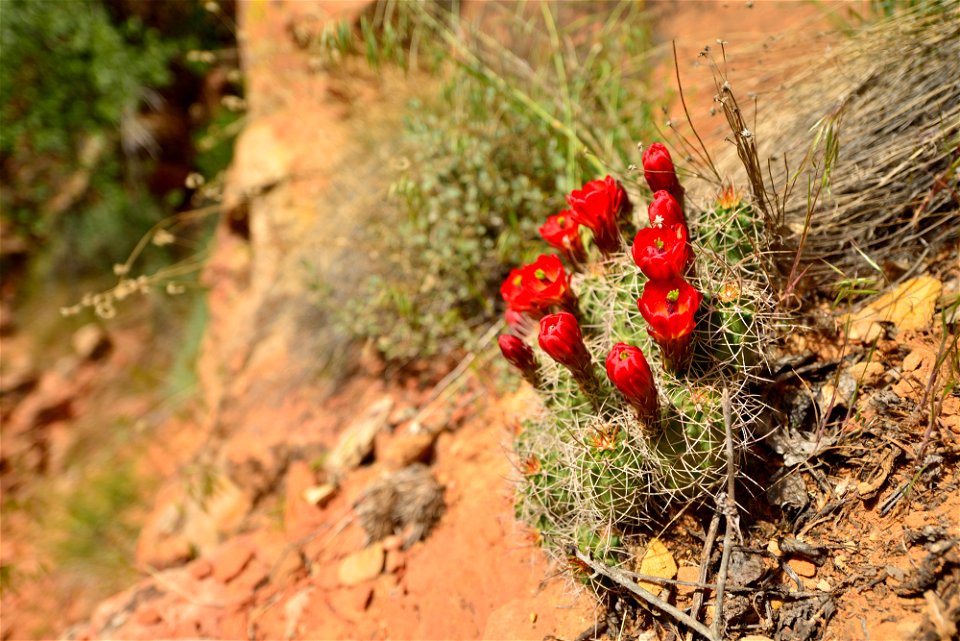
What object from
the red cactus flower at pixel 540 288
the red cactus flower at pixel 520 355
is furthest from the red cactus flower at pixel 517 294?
the red cactus flower at pixel 520 355

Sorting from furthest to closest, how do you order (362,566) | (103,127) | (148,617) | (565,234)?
1. (103,127)
2. (148,617)
3. (362,566)
4. (565,234)

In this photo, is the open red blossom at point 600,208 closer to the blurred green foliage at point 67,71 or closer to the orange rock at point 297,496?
the orange rock at point 297,496

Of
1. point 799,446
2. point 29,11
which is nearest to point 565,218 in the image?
point 799,446

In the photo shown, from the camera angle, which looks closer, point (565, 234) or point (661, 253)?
point (661, 253)

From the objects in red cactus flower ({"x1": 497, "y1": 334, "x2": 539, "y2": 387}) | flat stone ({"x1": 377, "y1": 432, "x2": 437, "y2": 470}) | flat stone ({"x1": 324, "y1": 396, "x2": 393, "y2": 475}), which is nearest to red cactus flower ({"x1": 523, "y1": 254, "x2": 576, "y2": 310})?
red cactus flower ({"x1": 497, "y1": 334, "x2": 539, "y2": 387})

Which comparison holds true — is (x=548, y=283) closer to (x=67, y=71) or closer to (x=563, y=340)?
(x=563, y=340)

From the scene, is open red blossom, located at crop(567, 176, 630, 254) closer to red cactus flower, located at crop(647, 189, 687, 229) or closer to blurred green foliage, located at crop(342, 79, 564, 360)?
red cactus flower, located at crop(647, 189, 687, 229)

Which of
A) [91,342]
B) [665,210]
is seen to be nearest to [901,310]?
[665,210]
